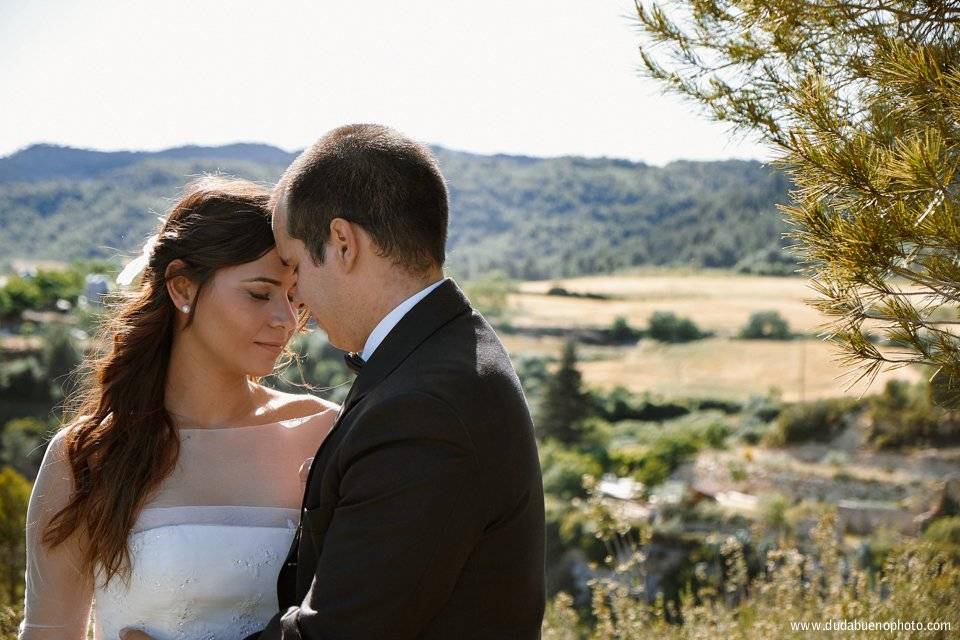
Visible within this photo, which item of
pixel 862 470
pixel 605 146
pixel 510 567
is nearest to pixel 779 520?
pixel 862 470

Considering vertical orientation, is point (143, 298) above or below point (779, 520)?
above

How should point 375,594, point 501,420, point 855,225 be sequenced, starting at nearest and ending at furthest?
point 375,594 < point 501,420 < point 855,225

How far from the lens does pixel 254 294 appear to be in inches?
105

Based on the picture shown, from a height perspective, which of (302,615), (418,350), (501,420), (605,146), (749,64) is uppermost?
(605,146)

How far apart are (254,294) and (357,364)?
36.0 inches

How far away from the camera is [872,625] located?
3.54 m

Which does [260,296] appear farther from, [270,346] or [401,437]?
[401,437]

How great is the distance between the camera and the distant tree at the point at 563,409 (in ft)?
110

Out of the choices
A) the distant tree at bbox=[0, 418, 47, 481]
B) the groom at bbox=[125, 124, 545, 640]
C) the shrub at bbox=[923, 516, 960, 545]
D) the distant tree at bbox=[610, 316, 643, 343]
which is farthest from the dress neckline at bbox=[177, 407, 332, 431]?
the distant tree at bbox=[610, 316, 643, 343]

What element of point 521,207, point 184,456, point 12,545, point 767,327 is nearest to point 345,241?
point 184,456

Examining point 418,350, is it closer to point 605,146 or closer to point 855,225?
point 855,225

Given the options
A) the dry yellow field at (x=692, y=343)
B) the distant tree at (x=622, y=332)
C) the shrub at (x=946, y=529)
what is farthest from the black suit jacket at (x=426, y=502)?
the distant tree at (x=622, y=332)

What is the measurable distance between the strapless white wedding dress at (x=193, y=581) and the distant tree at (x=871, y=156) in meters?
1.76

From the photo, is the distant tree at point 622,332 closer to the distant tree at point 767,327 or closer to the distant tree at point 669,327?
the distant tree at point 669,327
